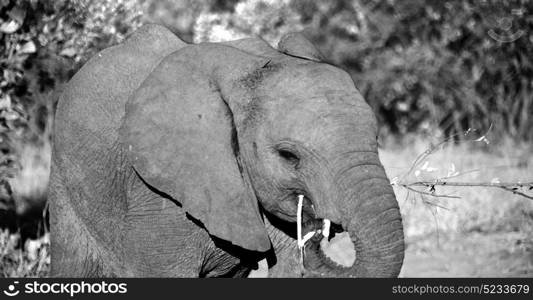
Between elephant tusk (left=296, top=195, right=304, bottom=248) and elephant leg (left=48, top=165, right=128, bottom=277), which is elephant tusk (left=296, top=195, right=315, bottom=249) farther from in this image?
elephant leg (left=48, top=165, right=128, bottom=277)

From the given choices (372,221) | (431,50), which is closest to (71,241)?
(372,221)

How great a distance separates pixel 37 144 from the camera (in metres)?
10.8

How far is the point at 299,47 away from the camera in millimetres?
4531

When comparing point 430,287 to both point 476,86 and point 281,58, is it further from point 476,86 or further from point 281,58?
point 476,86

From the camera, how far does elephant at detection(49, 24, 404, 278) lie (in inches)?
149

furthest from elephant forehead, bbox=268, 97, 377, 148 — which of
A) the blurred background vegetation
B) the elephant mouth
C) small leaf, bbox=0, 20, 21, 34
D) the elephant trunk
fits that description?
the blurred background vegetation

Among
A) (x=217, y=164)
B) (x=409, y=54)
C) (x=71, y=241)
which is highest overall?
(x=217, y=164)

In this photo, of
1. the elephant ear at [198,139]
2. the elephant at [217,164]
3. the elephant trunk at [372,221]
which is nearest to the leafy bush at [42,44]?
the elephant at [217,164]

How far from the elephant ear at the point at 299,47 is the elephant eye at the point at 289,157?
0.63 meters

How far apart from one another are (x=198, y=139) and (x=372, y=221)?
90 cm

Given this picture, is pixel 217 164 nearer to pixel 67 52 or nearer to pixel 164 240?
pixel 164 240

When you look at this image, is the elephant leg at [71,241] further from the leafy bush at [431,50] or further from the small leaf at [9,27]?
the leafy bush at [431,50]

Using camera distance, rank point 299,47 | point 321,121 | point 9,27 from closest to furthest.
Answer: point 321,121 < point 299,47 < point 9,27

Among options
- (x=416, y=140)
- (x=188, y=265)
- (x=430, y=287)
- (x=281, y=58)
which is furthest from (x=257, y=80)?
(x=416, y=140)
